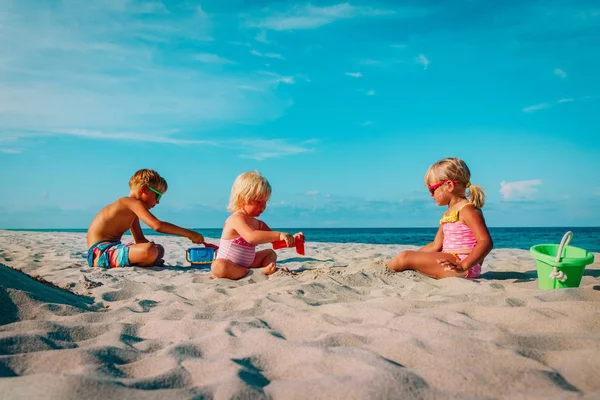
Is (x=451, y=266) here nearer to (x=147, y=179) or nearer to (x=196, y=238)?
(x=196, y=238)

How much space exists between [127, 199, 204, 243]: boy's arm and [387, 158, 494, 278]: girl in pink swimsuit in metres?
2.33

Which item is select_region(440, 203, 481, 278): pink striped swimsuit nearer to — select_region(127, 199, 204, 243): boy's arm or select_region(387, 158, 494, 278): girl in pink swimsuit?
select_region(387, 158, 494, 278): girl in pink swimsuit

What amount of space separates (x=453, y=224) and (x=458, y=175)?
50cm

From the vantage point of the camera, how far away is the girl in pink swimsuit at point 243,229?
14.5 feet

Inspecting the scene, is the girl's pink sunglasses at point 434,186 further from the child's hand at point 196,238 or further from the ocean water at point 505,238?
the ocean water at point 505,238

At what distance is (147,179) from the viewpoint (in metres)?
5.46

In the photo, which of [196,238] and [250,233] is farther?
[196,238]

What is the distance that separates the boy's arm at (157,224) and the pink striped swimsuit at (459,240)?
2829 millimetres

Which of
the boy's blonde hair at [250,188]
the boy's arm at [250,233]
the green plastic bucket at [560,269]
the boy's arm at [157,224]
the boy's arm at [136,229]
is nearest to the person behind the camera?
the green plastic bucket at [560,269]

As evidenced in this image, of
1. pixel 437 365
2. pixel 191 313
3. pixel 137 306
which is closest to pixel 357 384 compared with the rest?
pixel 437 365

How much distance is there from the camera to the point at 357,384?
153cm

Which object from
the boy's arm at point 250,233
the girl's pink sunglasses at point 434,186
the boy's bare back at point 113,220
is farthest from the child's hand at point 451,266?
the boy's bare back at point 113,220

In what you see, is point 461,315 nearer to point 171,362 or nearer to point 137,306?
point 171,362

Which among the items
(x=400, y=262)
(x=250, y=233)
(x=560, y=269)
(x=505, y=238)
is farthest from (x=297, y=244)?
(x=505, y=238)
